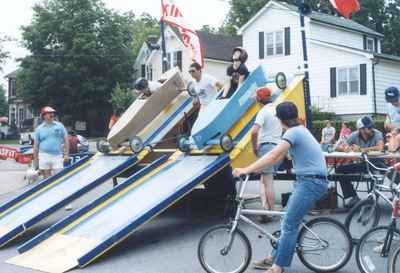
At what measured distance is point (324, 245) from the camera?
655cm

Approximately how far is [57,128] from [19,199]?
5.99 feet

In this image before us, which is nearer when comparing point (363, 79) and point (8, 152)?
point (8, 152)

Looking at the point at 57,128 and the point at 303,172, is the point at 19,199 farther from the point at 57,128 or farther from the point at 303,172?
the point at 303,172

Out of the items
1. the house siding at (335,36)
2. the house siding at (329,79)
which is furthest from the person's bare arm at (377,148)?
the house siding at (335,36)

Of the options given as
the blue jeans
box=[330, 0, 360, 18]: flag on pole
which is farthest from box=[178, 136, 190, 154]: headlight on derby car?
box=[330, 0, 360, 18]: flag on pole

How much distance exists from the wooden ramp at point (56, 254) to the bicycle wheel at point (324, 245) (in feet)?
8.81

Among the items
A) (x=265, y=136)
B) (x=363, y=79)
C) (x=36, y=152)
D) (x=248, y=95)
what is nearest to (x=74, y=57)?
(x=363, y=79)

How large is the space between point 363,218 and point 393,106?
245 cm

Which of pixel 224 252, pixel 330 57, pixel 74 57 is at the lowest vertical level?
pixel 224 252

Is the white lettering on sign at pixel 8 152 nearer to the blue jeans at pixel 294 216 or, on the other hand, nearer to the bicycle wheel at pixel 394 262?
the blue jeans at pixel 294 216

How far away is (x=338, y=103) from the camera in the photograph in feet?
113

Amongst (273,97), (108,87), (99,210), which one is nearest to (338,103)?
(108,87)

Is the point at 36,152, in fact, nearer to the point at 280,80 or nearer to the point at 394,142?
the point at 280,80

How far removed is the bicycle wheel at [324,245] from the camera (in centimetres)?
651
